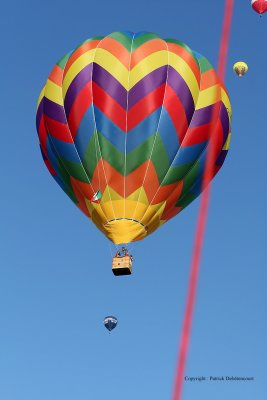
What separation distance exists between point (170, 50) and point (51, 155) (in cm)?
433

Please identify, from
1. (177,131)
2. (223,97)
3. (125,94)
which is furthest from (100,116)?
(223,97)

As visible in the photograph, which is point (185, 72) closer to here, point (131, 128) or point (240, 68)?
point (131, 128)

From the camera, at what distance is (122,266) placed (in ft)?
57.9

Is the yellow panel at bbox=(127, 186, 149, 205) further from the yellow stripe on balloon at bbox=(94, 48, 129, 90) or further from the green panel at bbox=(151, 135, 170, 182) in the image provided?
the yellow stripe on balloon at bbox=(94, 48, 129, 90)

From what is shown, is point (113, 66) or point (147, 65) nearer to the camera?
point (147, 65)

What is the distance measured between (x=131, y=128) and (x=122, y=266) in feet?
11.6

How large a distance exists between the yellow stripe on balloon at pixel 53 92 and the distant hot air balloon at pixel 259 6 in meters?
7.66

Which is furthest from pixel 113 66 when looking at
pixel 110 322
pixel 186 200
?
pixel 110 322

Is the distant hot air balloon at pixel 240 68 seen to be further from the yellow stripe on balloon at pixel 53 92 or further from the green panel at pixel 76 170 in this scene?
the green panel at pixel 76 170

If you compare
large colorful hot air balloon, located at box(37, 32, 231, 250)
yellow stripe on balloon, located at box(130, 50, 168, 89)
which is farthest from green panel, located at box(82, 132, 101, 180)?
yellow stripe on balloon, located at box(130, 50, 168, 89)

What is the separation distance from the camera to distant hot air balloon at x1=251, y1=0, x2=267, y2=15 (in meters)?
23.6

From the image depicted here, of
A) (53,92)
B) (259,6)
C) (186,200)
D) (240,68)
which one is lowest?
(186,200)

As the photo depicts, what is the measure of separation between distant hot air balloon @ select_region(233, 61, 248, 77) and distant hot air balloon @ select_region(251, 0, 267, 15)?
3.38 m

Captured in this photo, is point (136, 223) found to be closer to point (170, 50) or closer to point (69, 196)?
point (69, 196)
